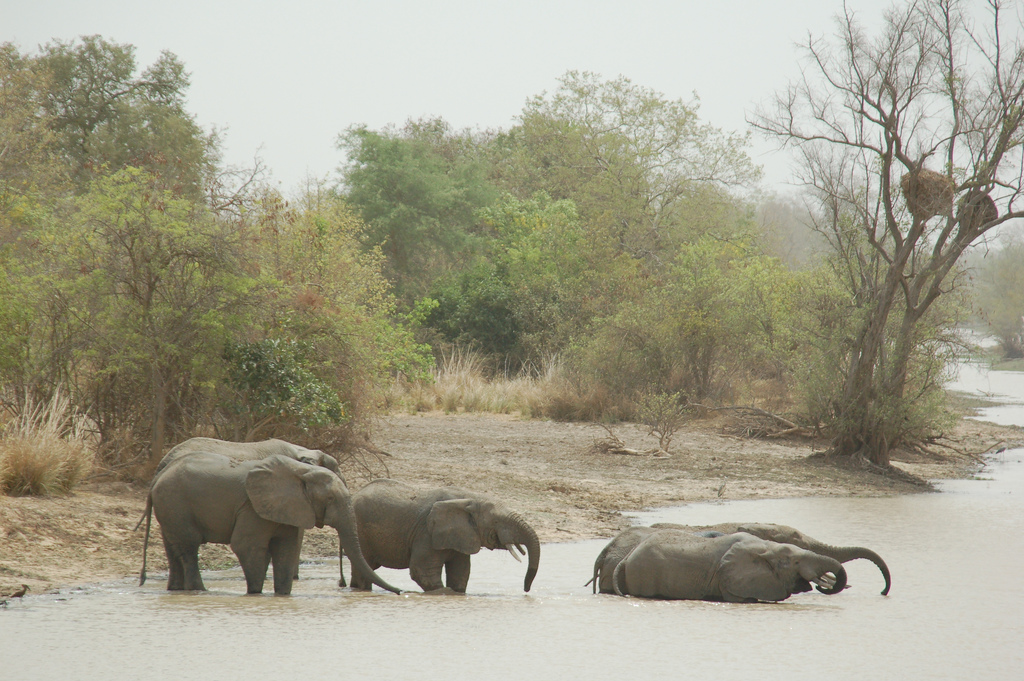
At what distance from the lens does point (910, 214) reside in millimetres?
15977

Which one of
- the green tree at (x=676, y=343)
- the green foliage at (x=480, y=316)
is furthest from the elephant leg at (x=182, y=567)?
the green foliage at (x=480, y=316)

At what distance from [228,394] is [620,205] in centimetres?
2894

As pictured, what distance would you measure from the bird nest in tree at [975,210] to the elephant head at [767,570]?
10.3 meters

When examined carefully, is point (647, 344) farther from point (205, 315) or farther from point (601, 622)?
point (601, 622)

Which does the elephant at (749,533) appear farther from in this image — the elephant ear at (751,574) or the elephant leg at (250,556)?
the elephant leg at (250,556)

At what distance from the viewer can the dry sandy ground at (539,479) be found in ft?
26.8

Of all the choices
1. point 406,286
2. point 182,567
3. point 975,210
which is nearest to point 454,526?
point 182,567

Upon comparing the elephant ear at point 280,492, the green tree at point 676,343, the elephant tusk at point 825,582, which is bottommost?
the elephant tusk at point 825,582

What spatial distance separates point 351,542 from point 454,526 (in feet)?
2.57

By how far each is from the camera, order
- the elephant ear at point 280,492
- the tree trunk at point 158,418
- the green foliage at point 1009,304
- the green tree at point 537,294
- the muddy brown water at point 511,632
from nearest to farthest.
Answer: the muddy brown water at point 511,632
the elephant ear at point 280,492
the tree trunk at point 158,418
the green tree at point 537,294
the green foliage at point 1009,304

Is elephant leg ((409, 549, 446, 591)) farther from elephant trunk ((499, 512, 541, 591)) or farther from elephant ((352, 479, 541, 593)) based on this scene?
elephant trunk ((499, 512, 541, 591))

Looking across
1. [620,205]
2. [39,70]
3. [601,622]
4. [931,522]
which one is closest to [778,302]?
[931,522]

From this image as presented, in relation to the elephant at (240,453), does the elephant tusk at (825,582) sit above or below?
below

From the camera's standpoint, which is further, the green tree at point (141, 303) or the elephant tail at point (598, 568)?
the green tree at point (141, 303)
